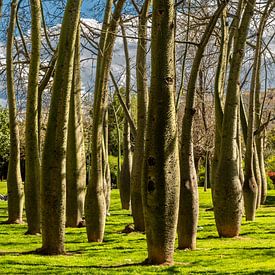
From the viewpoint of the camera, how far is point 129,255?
1105cm

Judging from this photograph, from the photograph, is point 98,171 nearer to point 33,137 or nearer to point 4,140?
point 33,137

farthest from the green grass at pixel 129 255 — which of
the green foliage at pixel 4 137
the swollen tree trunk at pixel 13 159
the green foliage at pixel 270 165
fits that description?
the green foliage at pixel 270 165

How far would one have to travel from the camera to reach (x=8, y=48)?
18047mm

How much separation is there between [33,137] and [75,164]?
2.65m

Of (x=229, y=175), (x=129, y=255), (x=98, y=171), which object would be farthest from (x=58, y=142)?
(x=229, y=175)

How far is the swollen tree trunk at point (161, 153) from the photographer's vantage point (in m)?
8.88

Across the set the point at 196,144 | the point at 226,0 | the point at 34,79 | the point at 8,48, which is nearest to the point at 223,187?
the point at 226,0

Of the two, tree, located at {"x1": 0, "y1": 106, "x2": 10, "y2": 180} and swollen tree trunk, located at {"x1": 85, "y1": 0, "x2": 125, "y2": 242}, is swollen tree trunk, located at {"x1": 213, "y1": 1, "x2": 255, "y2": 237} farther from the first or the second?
tree, located at {"x1": 0, "y1": 106, "x2": 10, "y2": 180}

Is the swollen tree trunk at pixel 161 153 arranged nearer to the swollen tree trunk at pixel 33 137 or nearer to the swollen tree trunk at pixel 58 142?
the swollen tree trunk at pixel 58 142

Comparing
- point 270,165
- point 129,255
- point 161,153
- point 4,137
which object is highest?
point 4,137

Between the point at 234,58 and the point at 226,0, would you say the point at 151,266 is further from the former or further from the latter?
the point at 234,58

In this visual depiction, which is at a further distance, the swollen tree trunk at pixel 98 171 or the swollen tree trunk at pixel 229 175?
the swollen tree trunk at pixel 229 175

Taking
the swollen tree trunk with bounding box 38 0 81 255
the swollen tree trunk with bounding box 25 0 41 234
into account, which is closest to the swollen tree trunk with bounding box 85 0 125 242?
the swollen tree trunk with bounding box 38 0 81 255

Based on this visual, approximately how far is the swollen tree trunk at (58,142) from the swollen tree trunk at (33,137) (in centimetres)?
374
